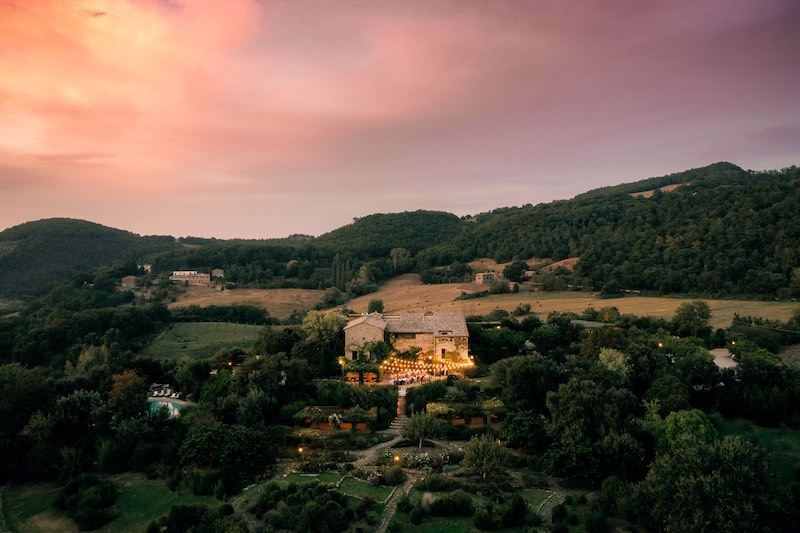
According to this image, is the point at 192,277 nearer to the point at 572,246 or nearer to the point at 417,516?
the point at 572,246

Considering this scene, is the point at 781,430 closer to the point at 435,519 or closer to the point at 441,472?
the point at 441,472

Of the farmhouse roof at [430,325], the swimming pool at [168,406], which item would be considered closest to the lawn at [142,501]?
the swimming pool at [168,406]

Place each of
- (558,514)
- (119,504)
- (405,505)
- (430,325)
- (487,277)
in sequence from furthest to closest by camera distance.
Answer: (487,277) → (430,325) → (119,504) → (405,505) → (558,514)

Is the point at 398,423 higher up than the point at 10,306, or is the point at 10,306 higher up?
the point at 10,306

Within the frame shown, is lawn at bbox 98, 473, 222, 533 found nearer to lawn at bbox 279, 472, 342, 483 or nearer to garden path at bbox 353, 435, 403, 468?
lawn at bbox 279, 472, 342, 483

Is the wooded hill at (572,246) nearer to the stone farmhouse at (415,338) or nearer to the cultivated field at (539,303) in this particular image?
the cultivated field at (539,303)

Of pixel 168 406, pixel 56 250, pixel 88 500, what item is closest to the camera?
pixel 88 500

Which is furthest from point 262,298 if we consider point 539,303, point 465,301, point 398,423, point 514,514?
point 514,514
